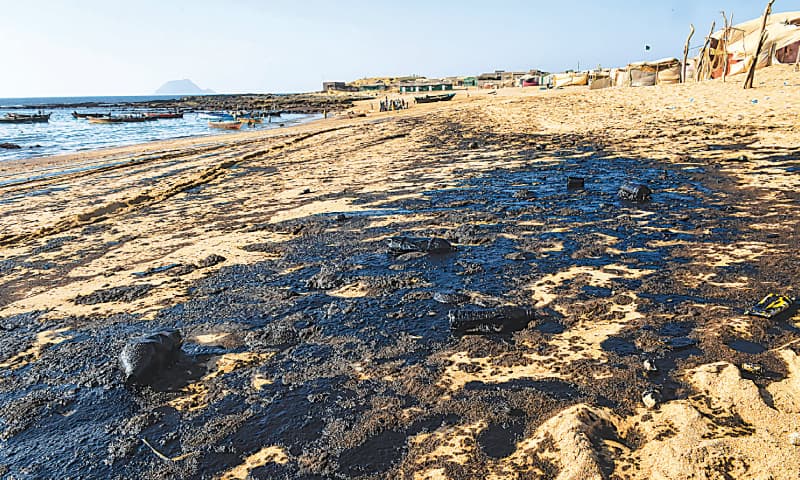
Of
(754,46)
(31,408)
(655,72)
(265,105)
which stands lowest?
(31,408)

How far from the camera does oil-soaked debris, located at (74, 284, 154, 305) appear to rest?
5.34 metres

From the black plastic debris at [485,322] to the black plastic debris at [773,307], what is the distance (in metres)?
1.85

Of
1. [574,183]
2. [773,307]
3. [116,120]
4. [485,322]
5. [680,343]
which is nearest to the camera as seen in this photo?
[680,343]

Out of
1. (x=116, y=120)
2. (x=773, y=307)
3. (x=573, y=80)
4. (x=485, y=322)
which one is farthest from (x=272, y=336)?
(x=116, y=120)

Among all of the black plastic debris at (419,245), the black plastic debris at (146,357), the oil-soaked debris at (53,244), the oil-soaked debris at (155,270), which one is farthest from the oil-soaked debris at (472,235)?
the oil-soaked debris at (53,244)

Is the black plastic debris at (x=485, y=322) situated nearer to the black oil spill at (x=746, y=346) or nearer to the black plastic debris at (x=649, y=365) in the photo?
the black plastic debris at (x=649, y=365)

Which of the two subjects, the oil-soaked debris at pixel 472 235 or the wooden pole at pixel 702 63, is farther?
the wooden pole at pixel 702 63

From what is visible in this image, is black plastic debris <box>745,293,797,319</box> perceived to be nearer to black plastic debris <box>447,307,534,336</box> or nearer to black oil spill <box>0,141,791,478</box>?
black oil spill <box>0,141,791,478</box>

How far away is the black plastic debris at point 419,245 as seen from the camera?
6113 millimetres

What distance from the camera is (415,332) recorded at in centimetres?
420

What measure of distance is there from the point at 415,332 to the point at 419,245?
82.6 inches

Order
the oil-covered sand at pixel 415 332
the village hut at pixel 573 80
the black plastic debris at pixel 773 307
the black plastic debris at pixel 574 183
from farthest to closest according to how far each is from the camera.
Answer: the village hut at pixel 573 80, the black plastic debris at pixel 574 183, the black plastic debris at pixel 773 307, the oil-covered sand at pixel 415 332

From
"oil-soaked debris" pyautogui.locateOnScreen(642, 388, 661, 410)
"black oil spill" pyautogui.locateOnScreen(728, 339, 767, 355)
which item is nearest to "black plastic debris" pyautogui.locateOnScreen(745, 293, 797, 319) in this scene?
"black oil spill" pyautogui.locateOnScreen(728, 339, 767, 355)

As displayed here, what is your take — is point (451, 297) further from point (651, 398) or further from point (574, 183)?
point (574, 183)
